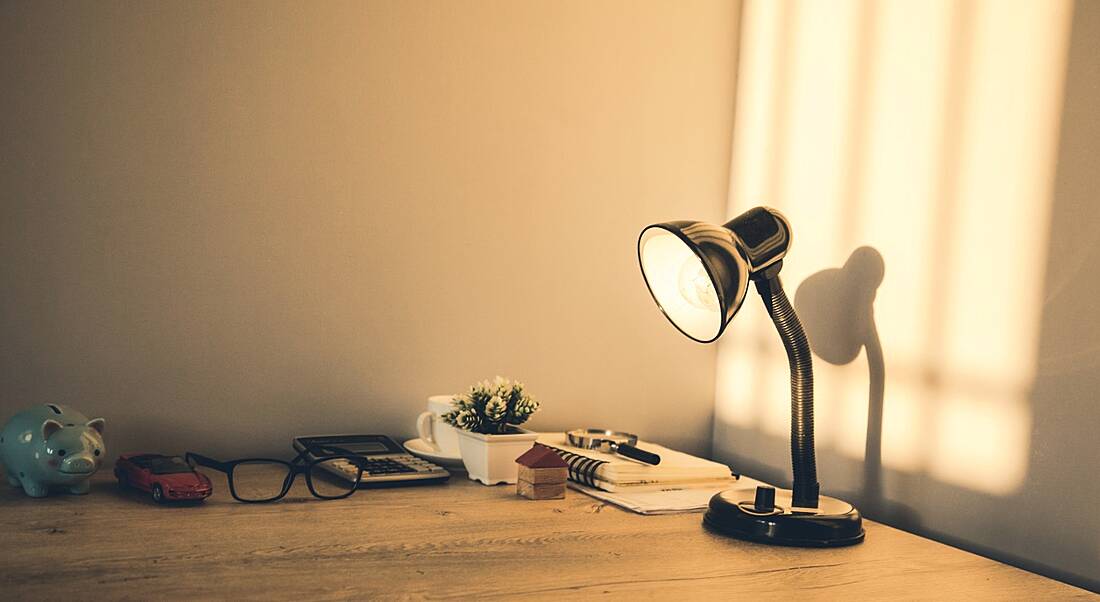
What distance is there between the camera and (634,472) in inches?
57.9

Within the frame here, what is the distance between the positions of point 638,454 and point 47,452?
83 centimetres

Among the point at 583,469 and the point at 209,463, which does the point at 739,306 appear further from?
the point at 209,463

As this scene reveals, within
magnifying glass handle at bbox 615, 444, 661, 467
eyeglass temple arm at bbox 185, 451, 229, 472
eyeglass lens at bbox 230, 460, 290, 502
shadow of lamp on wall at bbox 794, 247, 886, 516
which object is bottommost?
eyeglass lens at bbox 230, 460, 290, 502

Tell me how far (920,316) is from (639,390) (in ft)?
1.92

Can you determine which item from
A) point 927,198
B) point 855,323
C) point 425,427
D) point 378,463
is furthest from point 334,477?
point 927,198

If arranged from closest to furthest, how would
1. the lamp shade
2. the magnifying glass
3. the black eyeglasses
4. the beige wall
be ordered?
1. the lamp shade
2. the black eyeglasses
3. the beige wall
4. the magnifying glass

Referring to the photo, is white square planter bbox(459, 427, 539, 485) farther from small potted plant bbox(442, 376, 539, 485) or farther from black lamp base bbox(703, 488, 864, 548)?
black lamp base bbox(703, 488, 864, 548)

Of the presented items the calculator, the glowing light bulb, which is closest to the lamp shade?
the glowing light bulb

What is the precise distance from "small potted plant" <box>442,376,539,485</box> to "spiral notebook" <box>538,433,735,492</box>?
0.09 m

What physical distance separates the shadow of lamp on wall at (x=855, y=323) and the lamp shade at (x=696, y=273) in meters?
0.32

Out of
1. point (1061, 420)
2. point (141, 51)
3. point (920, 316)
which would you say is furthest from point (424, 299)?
point (1061, 420)

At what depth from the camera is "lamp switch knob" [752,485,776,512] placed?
4.12 ft

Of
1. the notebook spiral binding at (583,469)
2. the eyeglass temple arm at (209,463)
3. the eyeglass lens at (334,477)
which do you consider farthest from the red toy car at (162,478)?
the notebook spiral binding at (583,469)

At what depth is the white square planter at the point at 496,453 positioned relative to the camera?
4.77 feet
